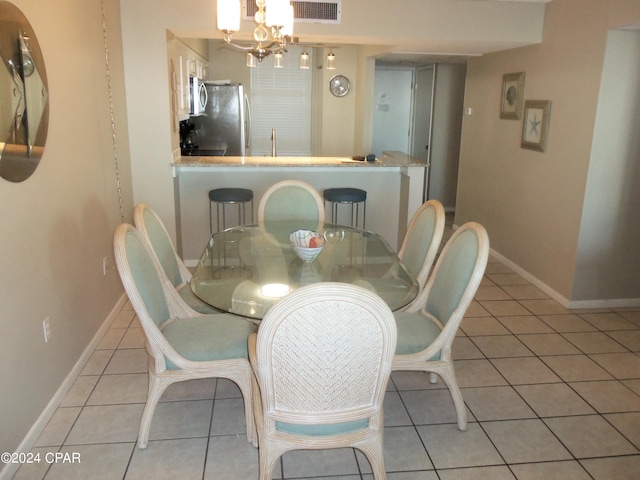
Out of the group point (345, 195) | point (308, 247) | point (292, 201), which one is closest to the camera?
point (308, 247)

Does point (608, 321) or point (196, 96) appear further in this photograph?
point (196, 96)

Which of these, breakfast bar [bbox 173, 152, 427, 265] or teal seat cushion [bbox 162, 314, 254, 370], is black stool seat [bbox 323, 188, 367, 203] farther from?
teal seat cushion [bbox 162, 314, 254, 370]

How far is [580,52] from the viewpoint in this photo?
3.67 metres

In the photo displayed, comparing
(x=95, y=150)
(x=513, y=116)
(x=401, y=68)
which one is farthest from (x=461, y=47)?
(x=95, y=150)

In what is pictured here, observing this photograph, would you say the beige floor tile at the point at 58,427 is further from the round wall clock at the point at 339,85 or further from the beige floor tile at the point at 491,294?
the round wall clock at the point at 339,85

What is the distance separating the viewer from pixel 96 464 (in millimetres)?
2127

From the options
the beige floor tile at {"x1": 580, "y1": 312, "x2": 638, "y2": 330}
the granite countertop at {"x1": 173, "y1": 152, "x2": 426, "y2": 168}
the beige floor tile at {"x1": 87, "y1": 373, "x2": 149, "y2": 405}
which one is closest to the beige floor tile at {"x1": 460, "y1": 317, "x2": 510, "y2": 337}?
the beige floor tile at {"x1": 580, "y1": 312, "x2": 638, "y2": 330}

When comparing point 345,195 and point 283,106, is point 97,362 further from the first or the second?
point 283,106

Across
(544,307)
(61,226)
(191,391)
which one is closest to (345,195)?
(544,307)

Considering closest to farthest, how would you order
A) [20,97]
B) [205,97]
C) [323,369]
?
1. [323,369]
2. [20,97]
3. [205,97]

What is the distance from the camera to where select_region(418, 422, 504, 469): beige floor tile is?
219 cm

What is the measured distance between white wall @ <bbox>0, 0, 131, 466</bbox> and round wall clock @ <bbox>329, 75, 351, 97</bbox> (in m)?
3.37

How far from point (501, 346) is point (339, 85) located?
14.4ft

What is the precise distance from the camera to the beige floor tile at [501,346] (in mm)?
3141
